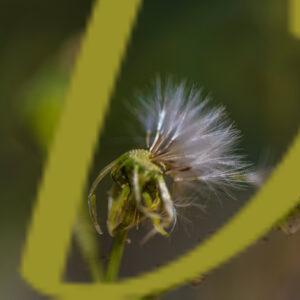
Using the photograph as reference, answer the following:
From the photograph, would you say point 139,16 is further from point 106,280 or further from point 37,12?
point 106,280

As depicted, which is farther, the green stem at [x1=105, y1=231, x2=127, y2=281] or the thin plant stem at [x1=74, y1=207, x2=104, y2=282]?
the thin plant stem at [x1=74, y1=207, x2=104, y2=282]

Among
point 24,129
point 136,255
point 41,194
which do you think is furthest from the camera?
point 136,255

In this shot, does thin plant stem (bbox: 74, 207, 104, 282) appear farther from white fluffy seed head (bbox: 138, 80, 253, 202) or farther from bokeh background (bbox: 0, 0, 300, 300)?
bokeh background (bbox: 0, 0, 300, 300)

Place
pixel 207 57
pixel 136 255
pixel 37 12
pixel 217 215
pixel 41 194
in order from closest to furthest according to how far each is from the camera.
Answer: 1. pixel 41 194
2. pixel 217 215
3. pixel 136 255
4. pixel 207 57
5. pixel 37 12

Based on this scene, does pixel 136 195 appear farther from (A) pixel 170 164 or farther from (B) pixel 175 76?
(B) pixel 175 76

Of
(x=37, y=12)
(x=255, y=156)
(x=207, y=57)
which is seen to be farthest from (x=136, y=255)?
(x=37, y=12)

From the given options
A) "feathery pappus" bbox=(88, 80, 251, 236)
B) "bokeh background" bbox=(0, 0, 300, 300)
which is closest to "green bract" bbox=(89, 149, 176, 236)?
"feathery pappus" bbox=(88, 80, 251, 236)

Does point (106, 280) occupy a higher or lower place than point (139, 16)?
higher

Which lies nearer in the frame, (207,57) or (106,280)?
(106,280)
